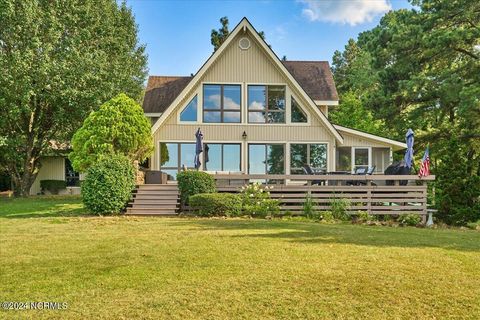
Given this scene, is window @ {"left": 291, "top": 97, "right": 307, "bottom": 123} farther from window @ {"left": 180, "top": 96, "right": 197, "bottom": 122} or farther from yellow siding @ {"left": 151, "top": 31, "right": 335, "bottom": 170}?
window @ {"left": 180, "top": 96, "right": 197, "bottom": 122}

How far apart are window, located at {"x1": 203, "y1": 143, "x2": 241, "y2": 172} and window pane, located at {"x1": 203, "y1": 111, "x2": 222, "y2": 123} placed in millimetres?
1097

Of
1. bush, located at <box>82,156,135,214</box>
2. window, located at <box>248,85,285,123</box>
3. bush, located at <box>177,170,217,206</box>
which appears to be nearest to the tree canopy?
window, located at <box>248,85,285,123</box>

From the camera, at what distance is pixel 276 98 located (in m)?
18.3

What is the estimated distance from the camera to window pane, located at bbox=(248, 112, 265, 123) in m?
18.2

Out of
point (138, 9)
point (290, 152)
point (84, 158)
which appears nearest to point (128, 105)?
point (84, 158)

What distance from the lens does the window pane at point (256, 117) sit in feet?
59.7

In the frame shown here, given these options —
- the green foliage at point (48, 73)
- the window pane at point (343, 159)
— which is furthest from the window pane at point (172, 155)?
the window pane at point (343, 159)

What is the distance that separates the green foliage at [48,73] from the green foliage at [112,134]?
22.2 ft

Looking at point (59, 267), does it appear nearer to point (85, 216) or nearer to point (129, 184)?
point (85, 216)

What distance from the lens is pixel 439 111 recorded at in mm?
18438

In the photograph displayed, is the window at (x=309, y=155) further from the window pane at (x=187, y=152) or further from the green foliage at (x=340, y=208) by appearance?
the green foliage at (x=340, y=208)

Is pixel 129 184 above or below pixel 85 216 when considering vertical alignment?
above

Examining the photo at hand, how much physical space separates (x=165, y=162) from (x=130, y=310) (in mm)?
14143

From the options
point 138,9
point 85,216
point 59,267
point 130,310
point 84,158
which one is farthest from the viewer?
point 138,9
